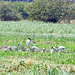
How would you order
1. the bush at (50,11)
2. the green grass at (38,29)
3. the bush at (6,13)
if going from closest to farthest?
1. the green grass at (38,29)
2. the bush at (50,11)
3. the bush at (6,13)

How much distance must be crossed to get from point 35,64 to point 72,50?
16.8ft

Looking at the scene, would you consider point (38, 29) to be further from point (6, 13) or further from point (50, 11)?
point (6, 13)

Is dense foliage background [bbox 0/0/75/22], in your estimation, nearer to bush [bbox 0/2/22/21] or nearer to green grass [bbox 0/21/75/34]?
bush [bbox 0/2/22/21]

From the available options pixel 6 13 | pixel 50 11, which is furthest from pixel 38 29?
pixel 6 13

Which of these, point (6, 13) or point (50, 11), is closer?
point (50, 11)

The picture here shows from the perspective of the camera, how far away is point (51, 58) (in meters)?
10.5

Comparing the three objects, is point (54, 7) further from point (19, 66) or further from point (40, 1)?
point (19, 66)

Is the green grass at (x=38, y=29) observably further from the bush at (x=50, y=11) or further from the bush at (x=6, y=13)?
the bush at (x=6, y=13)

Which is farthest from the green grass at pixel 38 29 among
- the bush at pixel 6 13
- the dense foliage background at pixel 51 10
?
the bush at pixel 6 13

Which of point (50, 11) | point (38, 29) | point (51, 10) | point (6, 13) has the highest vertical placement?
point (51, 10)

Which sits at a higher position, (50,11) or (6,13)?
(50,11)

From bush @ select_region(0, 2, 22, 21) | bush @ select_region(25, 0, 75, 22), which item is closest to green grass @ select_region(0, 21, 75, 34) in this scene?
bush @ select_region(25, 0, 75, 22)

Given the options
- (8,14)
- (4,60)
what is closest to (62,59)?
(4,60)

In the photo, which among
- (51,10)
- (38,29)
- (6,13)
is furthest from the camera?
(6,13)
